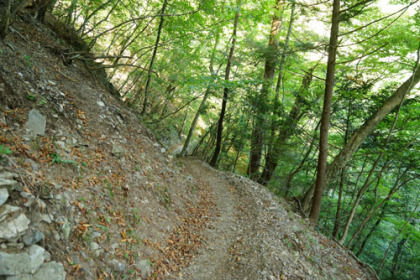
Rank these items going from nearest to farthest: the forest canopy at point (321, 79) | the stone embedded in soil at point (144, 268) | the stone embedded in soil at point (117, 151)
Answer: the stone embedded in soil at point (144, 268)
the stone embedded in soil at point (117, 151)
the forest canopy at point (321, 79)

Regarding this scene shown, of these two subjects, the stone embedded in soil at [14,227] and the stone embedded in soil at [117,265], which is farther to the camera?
the stone embedded in soil at [117,265]

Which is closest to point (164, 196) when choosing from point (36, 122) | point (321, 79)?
point (36, 122)

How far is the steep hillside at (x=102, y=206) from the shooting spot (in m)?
3.20

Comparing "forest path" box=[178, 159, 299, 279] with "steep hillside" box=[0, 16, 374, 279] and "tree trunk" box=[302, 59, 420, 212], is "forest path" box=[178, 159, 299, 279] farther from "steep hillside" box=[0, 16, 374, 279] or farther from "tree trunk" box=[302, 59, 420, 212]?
"tree trunk" box=[302, 59, 420, 212]

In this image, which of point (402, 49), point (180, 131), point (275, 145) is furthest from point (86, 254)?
point (180, 131)

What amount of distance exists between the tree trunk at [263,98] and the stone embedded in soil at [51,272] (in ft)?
32.1

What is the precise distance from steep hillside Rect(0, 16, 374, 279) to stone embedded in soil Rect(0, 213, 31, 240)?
0.01 metres

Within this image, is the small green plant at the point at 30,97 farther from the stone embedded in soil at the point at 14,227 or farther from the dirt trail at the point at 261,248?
the dirt trail at the point at 261,248

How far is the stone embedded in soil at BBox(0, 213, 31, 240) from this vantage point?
263 cm

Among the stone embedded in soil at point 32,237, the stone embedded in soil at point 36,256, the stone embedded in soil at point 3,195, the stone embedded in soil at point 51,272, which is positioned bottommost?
the stone embedded in soil at point 51,272

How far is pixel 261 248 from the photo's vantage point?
239 inches

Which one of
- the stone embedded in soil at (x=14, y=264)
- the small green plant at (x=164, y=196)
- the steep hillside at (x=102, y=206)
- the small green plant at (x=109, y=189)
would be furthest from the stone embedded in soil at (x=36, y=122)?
the small green plant at (x=164, y=196)

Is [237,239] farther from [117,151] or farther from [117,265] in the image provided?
[117,151]

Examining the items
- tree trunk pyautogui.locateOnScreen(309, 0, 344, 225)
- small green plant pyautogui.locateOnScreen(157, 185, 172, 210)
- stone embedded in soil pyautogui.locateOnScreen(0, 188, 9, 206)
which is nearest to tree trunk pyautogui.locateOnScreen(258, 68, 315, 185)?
tree trunk pyautogui.locateOnScreen(309, 0, 344, 225)
